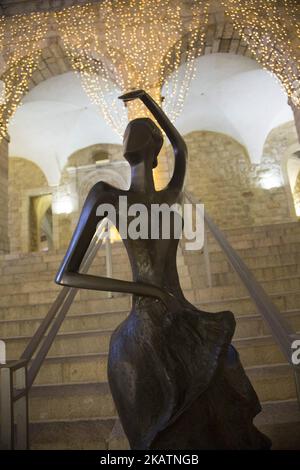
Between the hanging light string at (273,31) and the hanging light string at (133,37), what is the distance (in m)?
0.87

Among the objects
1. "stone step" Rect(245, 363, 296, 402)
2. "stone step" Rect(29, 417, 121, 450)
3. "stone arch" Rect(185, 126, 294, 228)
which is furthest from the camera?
"stone arch" Rect(185, 126, 294, 228)

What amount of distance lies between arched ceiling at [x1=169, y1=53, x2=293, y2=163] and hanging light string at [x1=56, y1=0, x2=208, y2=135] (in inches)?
81.1

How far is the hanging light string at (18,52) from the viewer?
7938mm

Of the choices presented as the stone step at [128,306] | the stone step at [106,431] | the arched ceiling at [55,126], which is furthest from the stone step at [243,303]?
the arched ceiling at [55,126]

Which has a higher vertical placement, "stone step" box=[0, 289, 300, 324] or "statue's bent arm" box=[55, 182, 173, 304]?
A: "statue's bent arm" box=[55, 182, 173, 304]

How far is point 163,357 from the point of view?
3.90 feet

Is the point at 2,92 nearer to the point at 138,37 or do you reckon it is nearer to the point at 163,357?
the point at 138,37

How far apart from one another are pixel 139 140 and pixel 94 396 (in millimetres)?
2185

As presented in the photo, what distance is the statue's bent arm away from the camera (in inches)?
49.9

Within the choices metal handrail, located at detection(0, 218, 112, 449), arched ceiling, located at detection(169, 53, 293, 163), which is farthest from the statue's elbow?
arched ceiling, located at detection(169, 53, 293, 163)

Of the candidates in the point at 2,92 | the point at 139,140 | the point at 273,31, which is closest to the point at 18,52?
the point at 2,92

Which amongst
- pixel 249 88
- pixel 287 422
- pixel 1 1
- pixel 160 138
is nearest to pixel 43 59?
pixel 1 1
